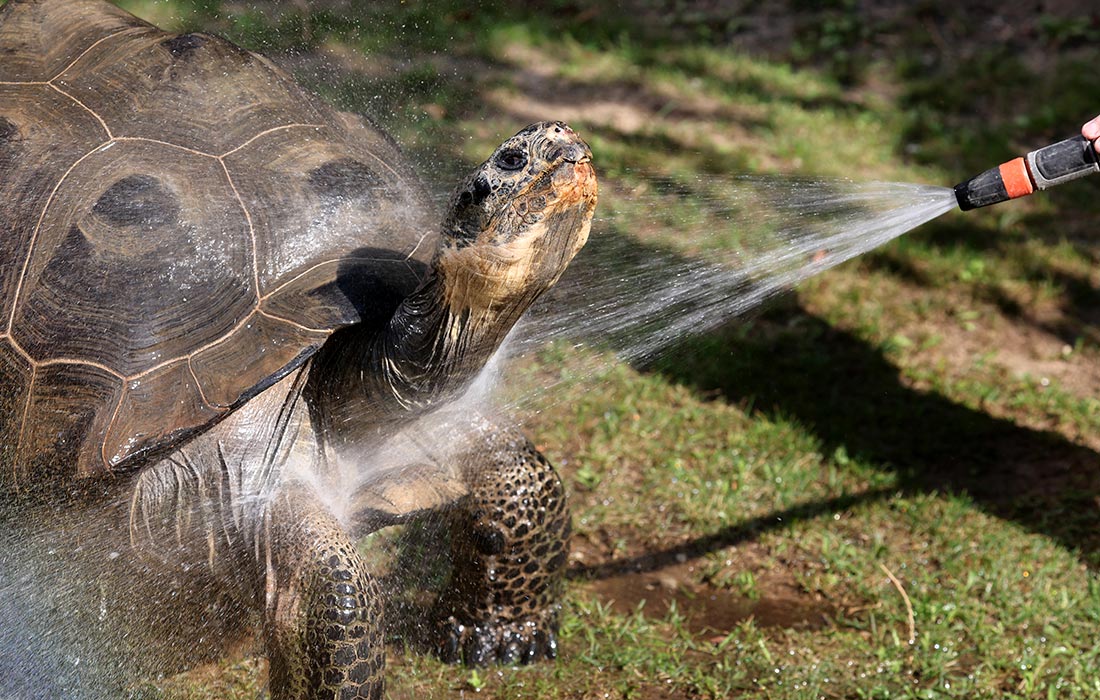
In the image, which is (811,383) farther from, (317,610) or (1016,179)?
(317,610)

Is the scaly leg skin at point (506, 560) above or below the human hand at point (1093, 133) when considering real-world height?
below

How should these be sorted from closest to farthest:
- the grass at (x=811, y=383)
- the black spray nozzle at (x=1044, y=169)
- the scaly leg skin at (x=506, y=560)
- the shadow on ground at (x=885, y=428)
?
the black spray nozzle at (x=1044, y=169), the scaly leg skin at (x=506, y=560), the grass at (x=811, y=383), the shadow on ground at (x=885, y=428)

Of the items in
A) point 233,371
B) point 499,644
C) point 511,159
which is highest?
point 511,159

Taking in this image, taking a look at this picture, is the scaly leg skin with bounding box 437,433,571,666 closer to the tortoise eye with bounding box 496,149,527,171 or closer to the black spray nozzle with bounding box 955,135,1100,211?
the tortoise eye with bounding box 496,149,527,171

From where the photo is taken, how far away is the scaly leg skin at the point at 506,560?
3.51 metres

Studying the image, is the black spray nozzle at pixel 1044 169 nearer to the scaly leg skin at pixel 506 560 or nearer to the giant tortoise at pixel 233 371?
the giant tortoise at pixel 233 371

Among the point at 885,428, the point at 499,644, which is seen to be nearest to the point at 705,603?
the point at 499,644

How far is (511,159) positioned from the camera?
8.68 feet

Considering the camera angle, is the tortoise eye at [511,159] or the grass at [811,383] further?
the grass at [811,383]

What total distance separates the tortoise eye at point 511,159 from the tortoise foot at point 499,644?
1588 mm

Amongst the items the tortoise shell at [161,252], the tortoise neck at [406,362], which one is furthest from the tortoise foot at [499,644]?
the tortoise shell at [161,252]

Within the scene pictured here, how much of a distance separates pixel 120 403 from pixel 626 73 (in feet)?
18.5

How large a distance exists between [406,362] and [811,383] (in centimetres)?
256

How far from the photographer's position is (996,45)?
805 centimetres
